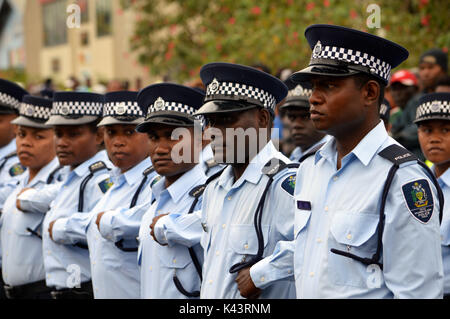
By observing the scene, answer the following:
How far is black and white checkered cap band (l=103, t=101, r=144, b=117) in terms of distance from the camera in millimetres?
6156

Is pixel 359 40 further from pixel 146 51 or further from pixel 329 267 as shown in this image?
pixel 146 51

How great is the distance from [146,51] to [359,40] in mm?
15523

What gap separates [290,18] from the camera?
12484 mm

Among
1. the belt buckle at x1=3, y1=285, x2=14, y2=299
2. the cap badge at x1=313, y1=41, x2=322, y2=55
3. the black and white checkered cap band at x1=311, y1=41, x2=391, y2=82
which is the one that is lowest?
the belt buckle at x1=3, y1=285, x2=14, y2=299

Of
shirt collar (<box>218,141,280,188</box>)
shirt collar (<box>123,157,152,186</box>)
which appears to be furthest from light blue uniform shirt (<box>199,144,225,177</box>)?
shirt collar (<box>218,141,280,188</box>)

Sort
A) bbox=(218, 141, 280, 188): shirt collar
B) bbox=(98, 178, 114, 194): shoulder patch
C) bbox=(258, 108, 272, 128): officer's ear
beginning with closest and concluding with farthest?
bbox=(218, 141, 280, 188): shirt collar < bbox=(258, 108, 272, 128): officer's ear < bbox=(98, 178, 114, 194): shoulder patch

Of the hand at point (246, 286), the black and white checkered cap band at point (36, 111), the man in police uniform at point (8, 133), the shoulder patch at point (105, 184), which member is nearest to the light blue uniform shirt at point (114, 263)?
the shoulder patch at point (105, 184)

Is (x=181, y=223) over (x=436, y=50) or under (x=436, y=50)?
under

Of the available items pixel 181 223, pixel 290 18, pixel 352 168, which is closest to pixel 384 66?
pixel 352 168

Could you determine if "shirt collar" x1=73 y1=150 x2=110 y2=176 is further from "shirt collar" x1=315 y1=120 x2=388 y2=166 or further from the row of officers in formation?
"shirt collar" x1=315 y1=120 x2=388 y2=166

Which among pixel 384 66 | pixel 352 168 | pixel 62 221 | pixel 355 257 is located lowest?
pixel 62 221

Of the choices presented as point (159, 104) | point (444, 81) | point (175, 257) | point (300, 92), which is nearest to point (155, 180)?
point (159, 104)

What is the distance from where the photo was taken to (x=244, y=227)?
432cm

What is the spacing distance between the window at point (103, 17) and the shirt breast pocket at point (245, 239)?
95.3ft
